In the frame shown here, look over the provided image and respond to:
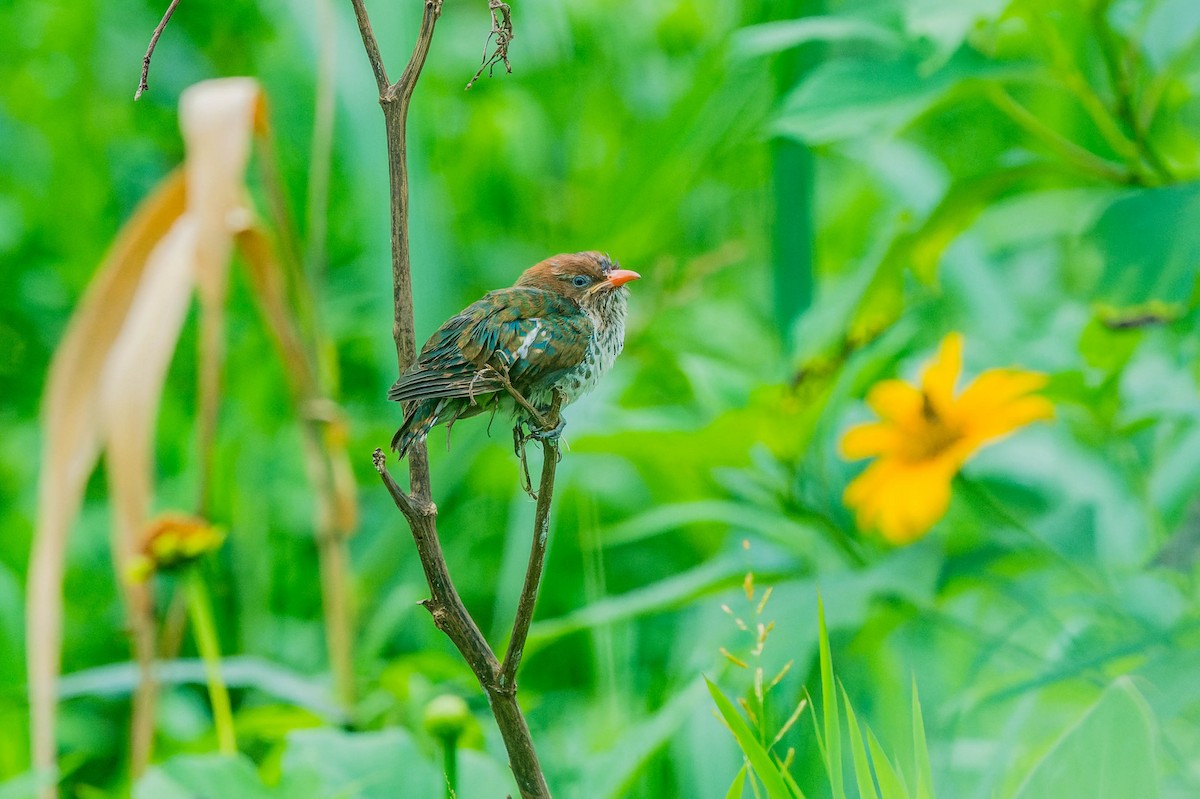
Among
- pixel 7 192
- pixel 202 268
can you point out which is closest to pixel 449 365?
pixel 202 268

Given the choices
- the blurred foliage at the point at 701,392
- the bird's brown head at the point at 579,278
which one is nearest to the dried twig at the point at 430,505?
the bird's brown head at the point at 579,278

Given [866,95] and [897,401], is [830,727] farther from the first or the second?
[866,95]

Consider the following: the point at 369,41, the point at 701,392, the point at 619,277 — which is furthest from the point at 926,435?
the point at 369,41

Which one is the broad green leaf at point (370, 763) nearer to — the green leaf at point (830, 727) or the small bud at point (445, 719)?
the small bud at point (445, 719)

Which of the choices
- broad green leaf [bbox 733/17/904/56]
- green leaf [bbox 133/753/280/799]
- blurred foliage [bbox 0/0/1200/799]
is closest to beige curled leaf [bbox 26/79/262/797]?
blurred foliage [bbox 0/0/1200/799]

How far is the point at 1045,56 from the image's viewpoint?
6.54 ft

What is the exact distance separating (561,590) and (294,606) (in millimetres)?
645

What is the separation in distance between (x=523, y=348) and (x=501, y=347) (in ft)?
0.05

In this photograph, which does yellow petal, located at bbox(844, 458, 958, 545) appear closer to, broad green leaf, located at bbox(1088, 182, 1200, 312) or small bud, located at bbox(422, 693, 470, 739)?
broad green leaf, located at bbox(1088, 182, 1200, 312)

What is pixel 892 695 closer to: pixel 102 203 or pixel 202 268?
pixel 202 268

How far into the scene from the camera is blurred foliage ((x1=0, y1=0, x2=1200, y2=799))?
144 cm

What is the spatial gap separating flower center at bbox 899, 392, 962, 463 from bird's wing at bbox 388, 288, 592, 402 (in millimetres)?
942

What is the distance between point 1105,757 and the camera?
3.06ft

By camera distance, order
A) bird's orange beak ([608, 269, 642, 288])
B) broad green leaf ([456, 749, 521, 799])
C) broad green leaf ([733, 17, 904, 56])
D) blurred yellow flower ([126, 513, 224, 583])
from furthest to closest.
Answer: broad green leaf ([733, 17, 904, 56]), blurred yellow flower ([126, 513, 224, 583]), broad green leaf ([456, 749, 521, 799]), bird's orange beak ([608, 269, 642, 288])
